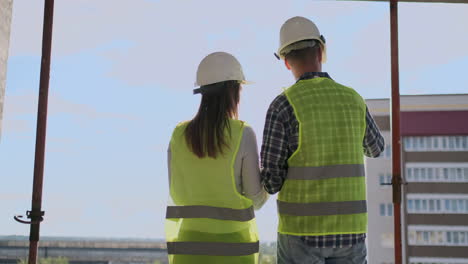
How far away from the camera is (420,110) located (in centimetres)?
4494

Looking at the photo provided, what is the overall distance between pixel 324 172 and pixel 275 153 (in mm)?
144

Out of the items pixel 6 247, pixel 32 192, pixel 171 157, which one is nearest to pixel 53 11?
pixel 32 192

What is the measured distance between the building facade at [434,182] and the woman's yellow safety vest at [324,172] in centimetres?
4346

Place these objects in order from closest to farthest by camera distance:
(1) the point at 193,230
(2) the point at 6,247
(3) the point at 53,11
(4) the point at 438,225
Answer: (1) the point at 193,230
(3) the point at 53,11
(4) the point at 438,225
(2) the point at 6,247

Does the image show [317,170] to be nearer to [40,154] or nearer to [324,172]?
[324,172]

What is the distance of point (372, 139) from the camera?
154 centimetres

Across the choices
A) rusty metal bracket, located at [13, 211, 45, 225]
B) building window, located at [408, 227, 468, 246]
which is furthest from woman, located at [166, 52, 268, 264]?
building window, located at [408, 227, 468, 246]

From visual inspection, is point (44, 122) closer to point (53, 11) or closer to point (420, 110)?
point (53, 11)

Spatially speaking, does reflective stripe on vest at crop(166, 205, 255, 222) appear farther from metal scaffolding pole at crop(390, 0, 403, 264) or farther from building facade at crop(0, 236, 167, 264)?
building facade at crop(0, 236, 167, 264)

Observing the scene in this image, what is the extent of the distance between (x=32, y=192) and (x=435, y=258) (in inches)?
1861

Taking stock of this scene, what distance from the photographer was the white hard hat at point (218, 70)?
1.51m

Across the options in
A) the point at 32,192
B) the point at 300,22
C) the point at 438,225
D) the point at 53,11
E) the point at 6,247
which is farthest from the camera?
the point at 6,247

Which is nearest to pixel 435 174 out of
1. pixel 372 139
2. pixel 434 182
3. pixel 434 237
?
pixel 434 182

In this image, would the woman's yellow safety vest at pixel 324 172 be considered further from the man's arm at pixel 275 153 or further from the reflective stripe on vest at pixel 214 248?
the reflective stripe on vest at pixel 214 248
